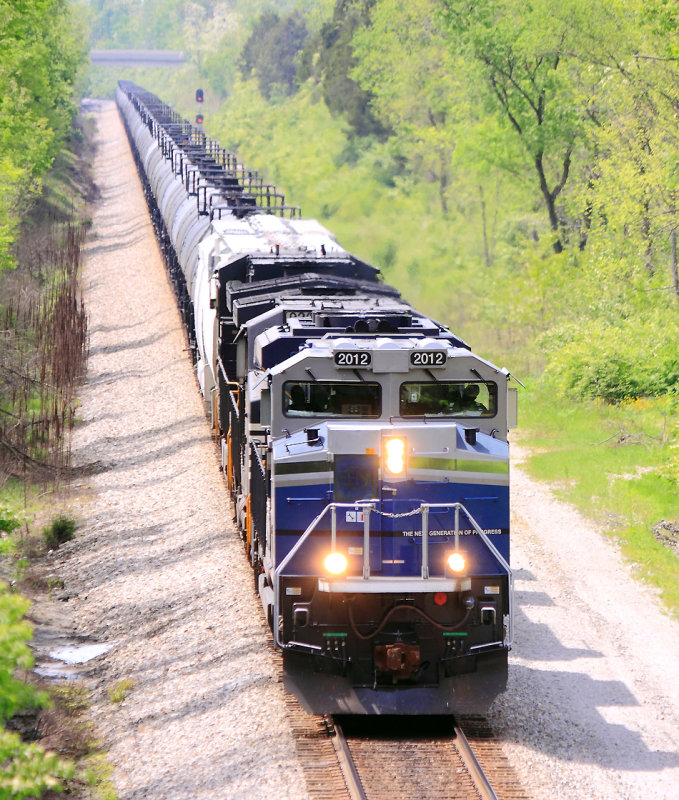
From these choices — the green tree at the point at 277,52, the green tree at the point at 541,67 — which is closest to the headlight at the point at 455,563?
the green tree at the point at 541,67

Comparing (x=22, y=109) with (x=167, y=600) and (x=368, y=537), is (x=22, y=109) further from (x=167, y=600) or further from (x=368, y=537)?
(x=368, y=537)

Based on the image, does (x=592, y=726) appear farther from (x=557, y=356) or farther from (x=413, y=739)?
(x=557, y=356)

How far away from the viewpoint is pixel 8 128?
1315 inches

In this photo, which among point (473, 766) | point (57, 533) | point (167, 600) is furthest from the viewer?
point (57, 533)

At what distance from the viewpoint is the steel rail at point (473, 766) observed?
9.69m

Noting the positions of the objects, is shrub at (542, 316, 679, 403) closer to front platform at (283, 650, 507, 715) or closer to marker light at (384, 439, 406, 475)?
front platform at (283, 650, 507, 715)

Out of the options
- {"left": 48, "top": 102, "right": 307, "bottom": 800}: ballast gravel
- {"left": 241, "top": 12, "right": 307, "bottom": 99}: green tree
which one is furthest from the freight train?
{"left": 241, "top": 12, "right": 307, "bottom": 99}: green tree

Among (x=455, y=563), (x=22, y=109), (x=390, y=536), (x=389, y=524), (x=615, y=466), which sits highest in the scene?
(x=22, y=109)

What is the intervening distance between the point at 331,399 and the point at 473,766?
382 cm

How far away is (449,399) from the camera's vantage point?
11.1 metres

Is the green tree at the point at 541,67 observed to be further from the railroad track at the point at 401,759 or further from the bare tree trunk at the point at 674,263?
the railroad track at the point at 401,759

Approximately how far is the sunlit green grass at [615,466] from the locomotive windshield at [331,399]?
263 inches

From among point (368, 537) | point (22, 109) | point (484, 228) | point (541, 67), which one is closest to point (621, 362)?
point (368, 537)

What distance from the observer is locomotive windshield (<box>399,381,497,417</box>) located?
11008 millimetres
